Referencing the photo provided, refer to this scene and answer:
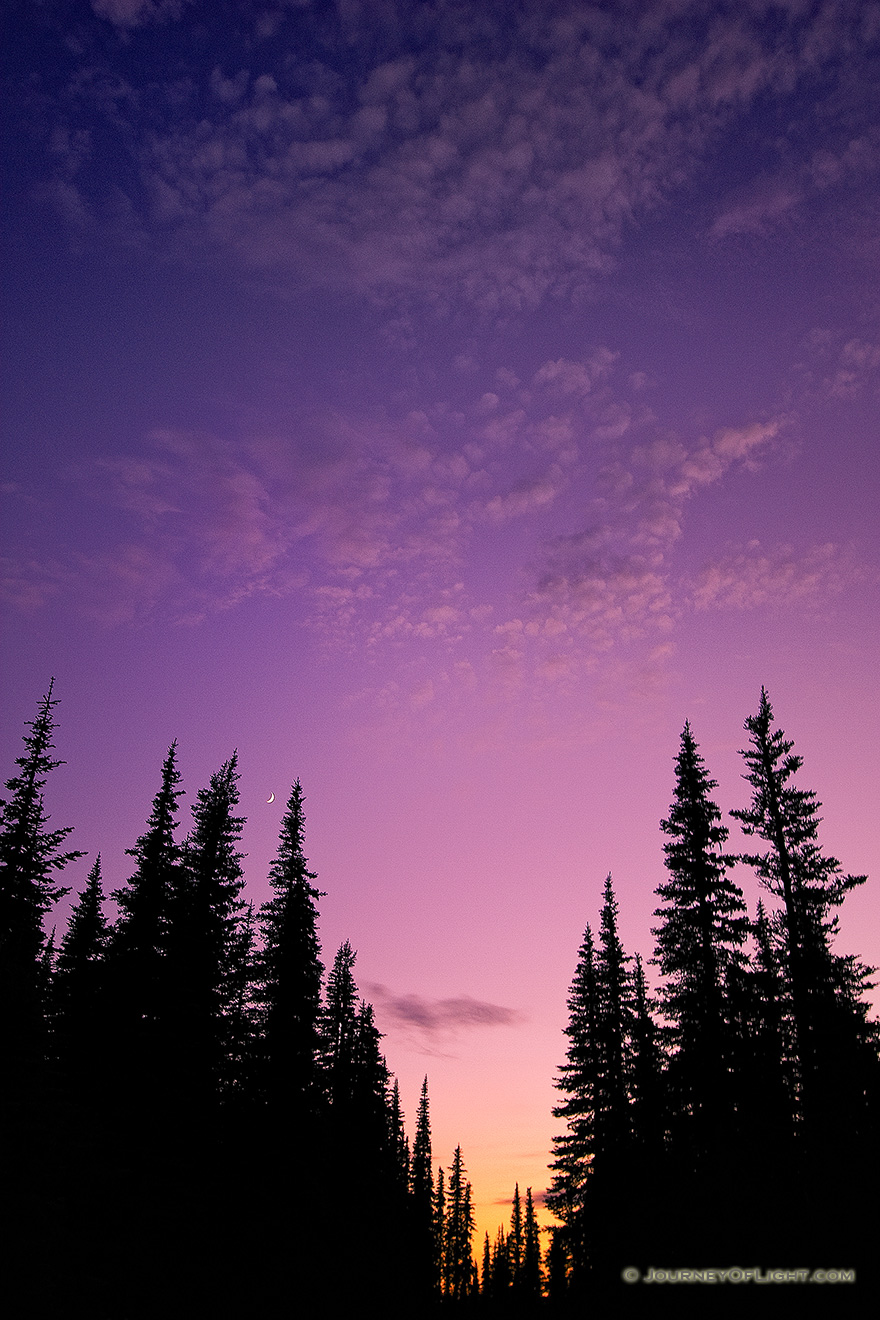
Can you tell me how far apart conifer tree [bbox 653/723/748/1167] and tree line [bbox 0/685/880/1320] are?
0.08 meters

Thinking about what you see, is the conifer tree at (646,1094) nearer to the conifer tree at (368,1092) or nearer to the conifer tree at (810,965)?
the conifer tree at (810,965)

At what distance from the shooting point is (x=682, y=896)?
90.6 ft

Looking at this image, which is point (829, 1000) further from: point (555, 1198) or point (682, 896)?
point (555, 1198)

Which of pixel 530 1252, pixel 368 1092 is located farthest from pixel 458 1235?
pixel 368 1092

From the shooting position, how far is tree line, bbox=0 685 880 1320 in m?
20.0

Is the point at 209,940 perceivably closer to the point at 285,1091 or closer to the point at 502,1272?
the point at 285,1091

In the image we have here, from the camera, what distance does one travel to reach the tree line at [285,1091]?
2000cm

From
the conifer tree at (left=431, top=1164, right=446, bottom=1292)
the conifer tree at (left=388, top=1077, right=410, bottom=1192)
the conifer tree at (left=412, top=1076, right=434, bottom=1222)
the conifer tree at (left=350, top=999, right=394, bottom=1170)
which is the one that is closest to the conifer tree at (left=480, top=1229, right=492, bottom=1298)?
the conifer tree at (left=431, top=1164, right=446, bottom=1292)

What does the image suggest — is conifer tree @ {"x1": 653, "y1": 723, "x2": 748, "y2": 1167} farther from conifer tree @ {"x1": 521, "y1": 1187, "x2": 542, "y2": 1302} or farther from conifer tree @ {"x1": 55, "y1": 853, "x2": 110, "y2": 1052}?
conifer tree @ {"x1": 521, "y1": 1187, "x2": 542, "y2": 1302}

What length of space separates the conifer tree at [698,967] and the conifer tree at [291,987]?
14.0 metres

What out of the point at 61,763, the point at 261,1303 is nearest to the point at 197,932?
the point at 61,763

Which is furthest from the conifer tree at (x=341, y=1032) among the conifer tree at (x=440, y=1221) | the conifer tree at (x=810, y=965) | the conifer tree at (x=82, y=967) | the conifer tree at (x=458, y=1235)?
the conifer tree at (x=458, y=1235)

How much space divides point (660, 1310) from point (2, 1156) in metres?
18.5

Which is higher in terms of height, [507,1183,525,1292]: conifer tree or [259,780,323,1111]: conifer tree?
[259,780,323,1111]: conifer tree
